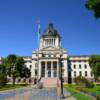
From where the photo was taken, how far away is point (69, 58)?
134 m

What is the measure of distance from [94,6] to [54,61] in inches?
4110

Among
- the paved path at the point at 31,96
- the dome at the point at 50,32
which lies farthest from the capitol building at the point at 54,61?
the paved path at the point at 31,96

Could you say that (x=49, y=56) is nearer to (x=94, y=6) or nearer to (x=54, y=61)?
(x=54, y=61)

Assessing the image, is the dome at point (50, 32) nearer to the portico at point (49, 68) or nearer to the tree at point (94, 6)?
the portico at point (49, 68)

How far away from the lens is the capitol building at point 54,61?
406ft

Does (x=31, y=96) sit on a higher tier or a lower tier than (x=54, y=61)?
lower

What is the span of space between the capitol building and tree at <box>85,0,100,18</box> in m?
101

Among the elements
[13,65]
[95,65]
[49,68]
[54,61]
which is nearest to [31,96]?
[95,65]

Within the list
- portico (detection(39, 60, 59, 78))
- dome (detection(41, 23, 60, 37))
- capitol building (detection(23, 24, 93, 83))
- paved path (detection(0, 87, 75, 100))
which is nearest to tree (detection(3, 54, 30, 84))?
capitol building (detection(23, 24, 93, 83))

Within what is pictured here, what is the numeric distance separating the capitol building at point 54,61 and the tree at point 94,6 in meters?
101

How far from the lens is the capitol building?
124m

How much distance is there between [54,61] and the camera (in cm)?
12325

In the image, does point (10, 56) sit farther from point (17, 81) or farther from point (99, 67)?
point (99, 67)

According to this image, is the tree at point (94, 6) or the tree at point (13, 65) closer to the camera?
the tree at point (94, 6)
